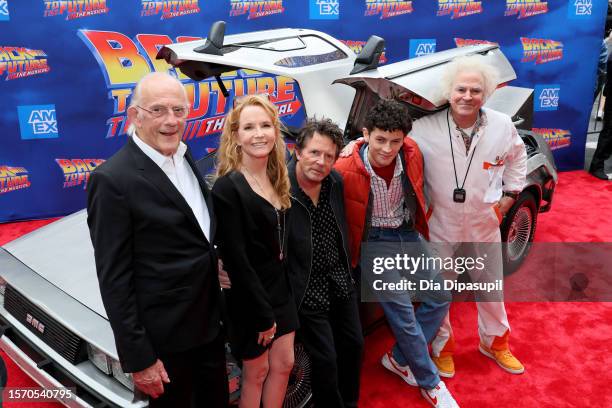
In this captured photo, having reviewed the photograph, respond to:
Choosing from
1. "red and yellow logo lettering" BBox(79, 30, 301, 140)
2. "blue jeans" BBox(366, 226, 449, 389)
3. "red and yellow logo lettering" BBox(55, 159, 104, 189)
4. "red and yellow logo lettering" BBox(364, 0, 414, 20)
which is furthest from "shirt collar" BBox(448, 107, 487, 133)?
"red and yellow logo lettering" BBox(55, 159, 104, 189)

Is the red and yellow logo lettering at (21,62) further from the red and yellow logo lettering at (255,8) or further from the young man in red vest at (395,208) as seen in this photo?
the young man in red vest at (395,208)

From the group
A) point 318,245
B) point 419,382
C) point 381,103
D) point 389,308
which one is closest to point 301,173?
point 318,245

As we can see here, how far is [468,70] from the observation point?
2637 mm

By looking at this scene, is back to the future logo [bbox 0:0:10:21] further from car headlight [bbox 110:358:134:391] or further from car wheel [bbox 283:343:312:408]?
car wheel [bbox 283:343:312:408]

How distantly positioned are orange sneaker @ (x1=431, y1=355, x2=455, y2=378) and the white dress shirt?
6.28 feet

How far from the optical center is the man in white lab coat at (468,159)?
267cm

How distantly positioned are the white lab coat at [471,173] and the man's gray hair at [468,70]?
14 centimetres

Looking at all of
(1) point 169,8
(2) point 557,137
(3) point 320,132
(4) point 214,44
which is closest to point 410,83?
(3) point 320,132

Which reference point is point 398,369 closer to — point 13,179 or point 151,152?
point 151,152

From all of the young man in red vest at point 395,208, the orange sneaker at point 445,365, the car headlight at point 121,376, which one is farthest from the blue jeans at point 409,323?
the car headlight at point 121,376

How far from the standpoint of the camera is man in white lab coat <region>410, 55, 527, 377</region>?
267 centimetres

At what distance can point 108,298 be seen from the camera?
5.43 feet

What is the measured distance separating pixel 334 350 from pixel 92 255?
145 centimetres

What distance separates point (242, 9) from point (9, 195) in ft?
10.2
